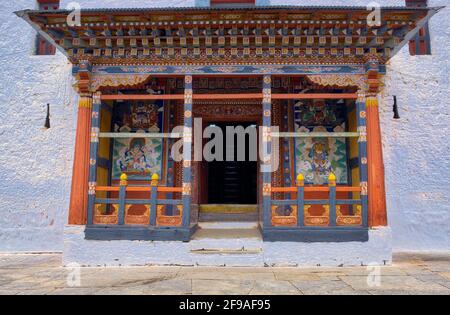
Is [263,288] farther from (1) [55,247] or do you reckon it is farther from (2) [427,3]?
(2) [427,3]

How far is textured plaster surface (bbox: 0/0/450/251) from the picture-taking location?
7.96m

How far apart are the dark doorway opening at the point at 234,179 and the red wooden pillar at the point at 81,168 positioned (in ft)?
12.4

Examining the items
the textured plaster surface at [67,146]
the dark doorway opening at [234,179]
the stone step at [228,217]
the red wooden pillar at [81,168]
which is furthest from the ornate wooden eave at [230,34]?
the stone step at [228,217]

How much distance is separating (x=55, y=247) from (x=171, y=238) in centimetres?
326

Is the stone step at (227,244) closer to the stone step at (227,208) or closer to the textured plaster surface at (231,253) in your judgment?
the textured plaster surface at (231,253)

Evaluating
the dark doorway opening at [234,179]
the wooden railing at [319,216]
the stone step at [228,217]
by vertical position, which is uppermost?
the dark doorway opening at [234,179]

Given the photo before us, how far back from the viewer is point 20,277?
17.8 ft

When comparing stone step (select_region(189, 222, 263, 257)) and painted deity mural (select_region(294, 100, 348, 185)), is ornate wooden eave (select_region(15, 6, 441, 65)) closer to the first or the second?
painted deity mural (select_region(294, 100, 348, 185))

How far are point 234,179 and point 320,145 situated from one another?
2880mm

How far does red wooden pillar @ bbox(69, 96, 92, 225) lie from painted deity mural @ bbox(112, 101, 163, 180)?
1.44m

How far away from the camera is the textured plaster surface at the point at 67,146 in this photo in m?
7.96

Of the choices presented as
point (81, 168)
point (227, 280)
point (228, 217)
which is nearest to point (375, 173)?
point (227, 280)

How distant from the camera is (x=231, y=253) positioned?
6238 mm

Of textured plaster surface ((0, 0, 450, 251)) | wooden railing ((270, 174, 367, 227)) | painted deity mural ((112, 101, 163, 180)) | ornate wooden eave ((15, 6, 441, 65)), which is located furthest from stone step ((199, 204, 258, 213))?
ornate wooden eave ((15, 6, 441, 65))
